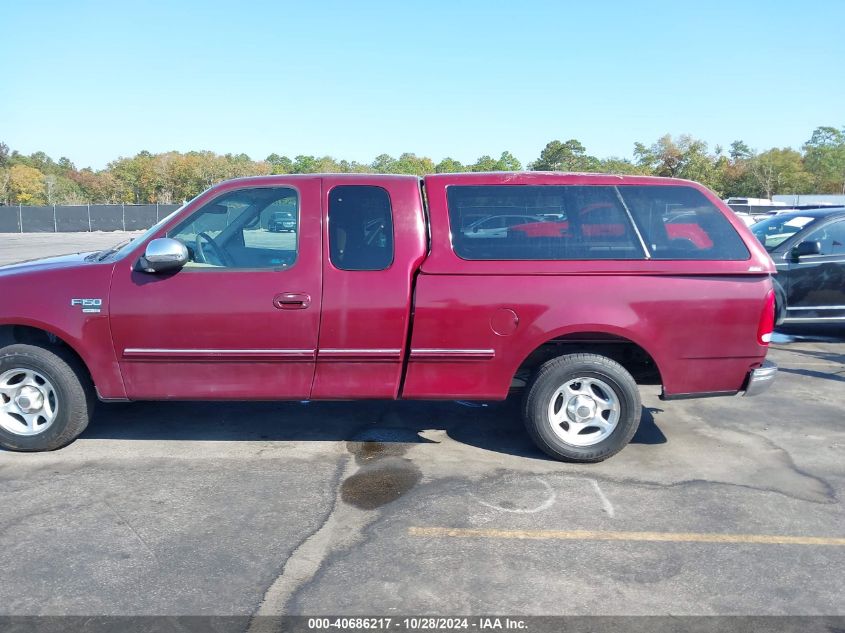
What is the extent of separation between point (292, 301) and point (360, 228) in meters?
0.68

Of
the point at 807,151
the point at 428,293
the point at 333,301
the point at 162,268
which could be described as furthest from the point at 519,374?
the point at 807,151

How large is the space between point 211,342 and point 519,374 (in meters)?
2.14

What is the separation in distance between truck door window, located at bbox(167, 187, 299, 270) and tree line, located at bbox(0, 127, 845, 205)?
58.5 meters

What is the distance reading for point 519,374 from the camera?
195 inches

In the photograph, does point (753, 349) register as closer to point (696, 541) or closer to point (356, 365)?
point (696, 541)

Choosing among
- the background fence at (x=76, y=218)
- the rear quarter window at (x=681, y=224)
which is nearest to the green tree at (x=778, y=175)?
the background fence at (x=76, y=218)

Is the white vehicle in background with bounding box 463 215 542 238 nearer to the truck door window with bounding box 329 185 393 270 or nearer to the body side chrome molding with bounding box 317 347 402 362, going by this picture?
the truck door window with bounding box 329 185 393 270

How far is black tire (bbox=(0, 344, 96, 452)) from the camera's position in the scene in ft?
15.5

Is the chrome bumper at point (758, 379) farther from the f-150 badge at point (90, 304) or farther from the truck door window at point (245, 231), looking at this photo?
the f-150 badge at point (90, 304)

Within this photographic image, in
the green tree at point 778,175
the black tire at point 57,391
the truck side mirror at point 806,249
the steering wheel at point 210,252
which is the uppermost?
the green tree at point 778,175

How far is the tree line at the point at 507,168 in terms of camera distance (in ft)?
218

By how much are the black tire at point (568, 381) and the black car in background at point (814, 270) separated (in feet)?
16.2

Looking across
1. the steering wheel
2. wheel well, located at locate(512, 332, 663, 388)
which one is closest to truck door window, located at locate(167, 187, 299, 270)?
the steering wheel

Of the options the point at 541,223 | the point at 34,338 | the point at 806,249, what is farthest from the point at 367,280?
the point at 806,249
